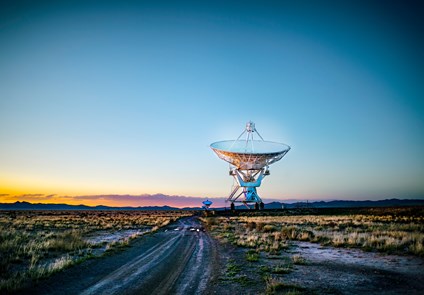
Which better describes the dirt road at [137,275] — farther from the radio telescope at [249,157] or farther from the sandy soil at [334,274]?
the radio telescope at [249,157]

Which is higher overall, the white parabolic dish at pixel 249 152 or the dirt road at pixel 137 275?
the white parabolic dish at pixel 249 152

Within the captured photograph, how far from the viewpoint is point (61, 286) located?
7992 mm

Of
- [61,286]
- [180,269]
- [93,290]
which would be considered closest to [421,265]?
[180,269]

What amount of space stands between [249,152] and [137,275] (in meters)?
38.0

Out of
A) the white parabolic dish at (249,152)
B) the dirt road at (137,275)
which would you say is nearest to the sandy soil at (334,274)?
the dirt road at (137,275)

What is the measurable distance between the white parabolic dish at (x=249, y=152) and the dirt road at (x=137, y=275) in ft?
109

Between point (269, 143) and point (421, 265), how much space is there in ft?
129

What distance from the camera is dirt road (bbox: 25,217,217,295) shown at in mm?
7523

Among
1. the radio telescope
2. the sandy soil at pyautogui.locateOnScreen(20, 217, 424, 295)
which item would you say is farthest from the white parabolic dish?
the sandy soil at pyautogui.locateOnScreen(20, 217, 424, 295)

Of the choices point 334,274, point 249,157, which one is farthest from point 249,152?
point 334,274

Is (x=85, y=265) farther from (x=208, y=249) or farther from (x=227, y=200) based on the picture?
(x=227, y=200)

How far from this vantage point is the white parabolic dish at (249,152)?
151 feet

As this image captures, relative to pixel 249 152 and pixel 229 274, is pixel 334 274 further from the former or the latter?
pixel 249 152

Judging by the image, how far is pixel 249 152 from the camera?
151ft
